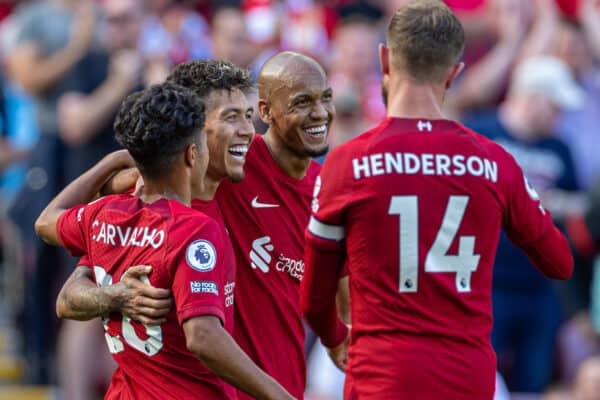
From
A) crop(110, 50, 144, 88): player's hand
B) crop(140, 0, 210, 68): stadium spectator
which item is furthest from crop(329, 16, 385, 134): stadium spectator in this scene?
crop(110, 50, 144, 88): player's hand

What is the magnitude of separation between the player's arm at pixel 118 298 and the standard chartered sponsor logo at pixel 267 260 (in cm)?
72

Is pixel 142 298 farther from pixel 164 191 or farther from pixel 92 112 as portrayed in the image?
pixel 92 112

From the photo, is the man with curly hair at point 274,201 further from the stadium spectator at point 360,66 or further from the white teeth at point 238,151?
the stadium spectator at point 360,66

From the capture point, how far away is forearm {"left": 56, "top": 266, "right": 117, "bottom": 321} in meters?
3.74

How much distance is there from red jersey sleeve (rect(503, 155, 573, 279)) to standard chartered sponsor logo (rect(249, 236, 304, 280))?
975 millimetres

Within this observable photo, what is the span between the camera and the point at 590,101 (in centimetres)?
850

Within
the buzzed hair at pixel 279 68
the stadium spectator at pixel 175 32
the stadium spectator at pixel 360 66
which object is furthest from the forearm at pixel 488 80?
the buzzed hair at pixel 279 68

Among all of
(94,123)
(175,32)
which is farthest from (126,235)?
(175,32)

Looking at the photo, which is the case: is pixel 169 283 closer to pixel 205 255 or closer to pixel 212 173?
pixel 205 255

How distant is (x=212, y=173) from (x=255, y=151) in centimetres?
35

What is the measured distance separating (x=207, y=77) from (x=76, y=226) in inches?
29.6

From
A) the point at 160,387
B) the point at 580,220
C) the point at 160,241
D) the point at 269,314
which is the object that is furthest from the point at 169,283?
the point at 580,220

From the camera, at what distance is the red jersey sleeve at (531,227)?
377 centimetres

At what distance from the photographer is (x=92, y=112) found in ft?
24.7
